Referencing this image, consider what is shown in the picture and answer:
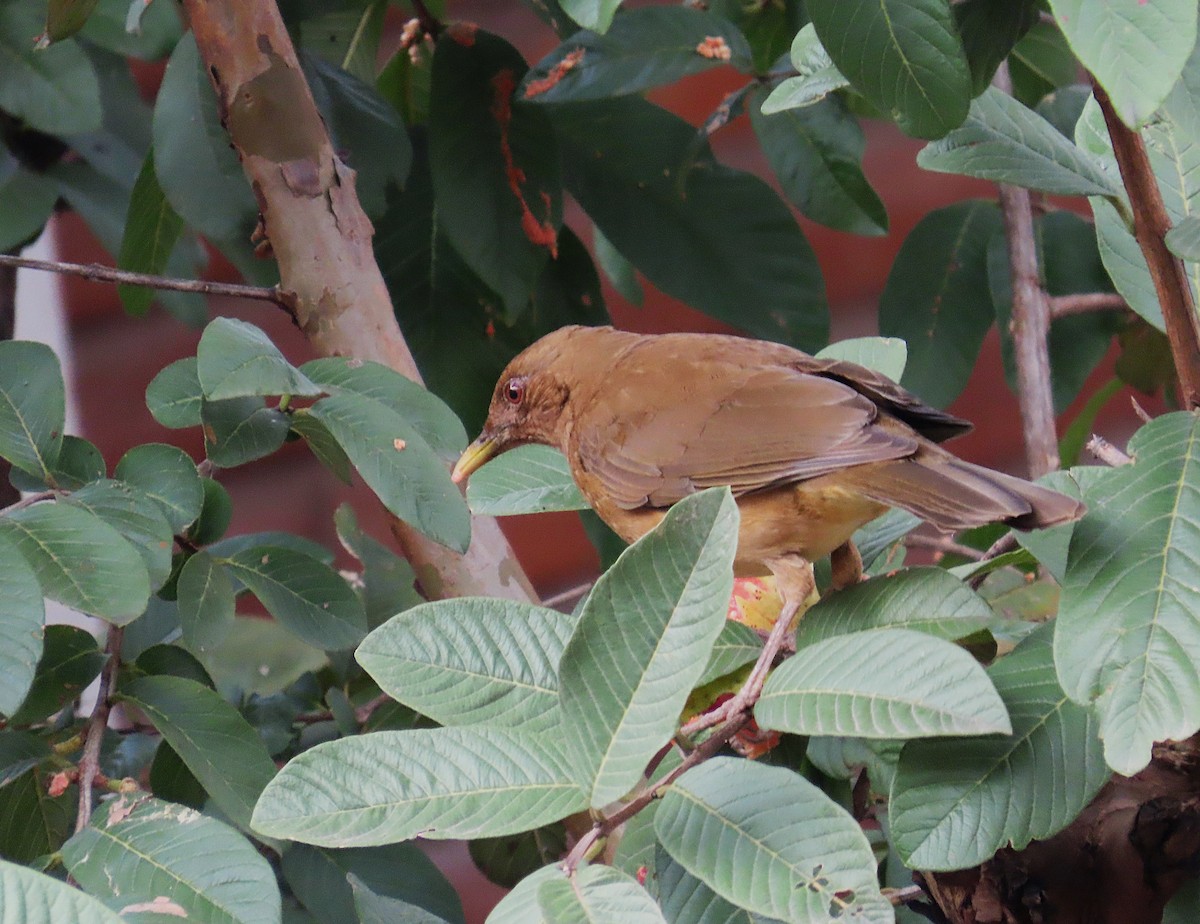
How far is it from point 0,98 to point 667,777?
6.95 feet

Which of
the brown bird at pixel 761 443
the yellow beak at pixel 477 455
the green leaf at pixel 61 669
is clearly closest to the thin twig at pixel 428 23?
the brown bird at pixel 761 443

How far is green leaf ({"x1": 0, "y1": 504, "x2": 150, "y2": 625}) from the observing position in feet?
4.19

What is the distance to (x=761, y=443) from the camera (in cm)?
173

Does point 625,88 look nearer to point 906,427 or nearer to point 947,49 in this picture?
point 906,427

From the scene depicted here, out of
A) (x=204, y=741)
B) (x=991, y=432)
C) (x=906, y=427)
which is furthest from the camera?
(x=991, y=432)

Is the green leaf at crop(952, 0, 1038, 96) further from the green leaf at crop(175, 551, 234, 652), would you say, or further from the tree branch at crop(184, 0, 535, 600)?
the green leaf at crop(175, 551, 234, 652)

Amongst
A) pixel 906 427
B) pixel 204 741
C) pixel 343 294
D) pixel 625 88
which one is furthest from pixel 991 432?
pixel 204 741

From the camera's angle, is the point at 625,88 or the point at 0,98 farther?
the point at 0,98

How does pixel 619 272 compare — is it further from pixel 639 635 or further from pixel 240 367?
pixel 639 635

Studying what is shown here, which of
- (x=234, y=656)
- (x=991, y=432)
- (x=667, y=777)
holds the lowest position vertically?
(x=991, y=432)

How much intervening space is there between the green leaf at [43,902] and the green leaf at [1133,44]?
38.6 inches

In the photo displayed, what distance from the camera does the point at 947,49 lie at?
1.19 meters

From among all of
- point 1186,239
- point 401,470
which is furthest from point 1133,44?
point 401,470

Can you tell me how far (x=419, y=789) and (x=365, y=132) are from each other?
5.22 feet
